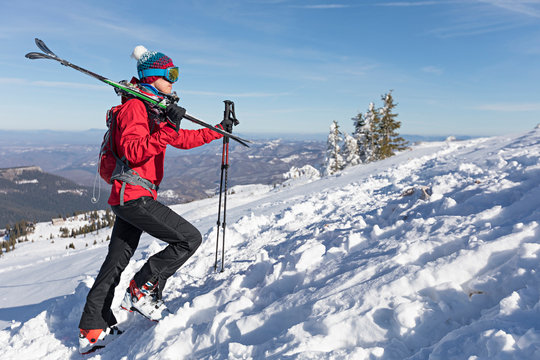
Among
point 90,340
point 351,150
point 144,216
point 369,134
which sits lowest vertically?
point 90,340

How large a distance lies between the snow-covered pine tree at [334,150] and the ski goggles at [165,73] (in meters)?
40.7

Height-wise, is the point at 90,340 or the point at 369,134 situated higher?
the point at 369,134

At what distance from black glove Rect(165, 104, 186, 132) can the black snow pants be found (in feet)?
2.89

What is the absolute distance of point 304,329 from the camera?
260 centimetres

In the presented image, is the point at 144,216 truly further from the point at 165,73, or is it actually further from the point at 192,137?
the point at 165,73

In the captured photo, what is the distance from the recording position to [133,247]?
12.6ft

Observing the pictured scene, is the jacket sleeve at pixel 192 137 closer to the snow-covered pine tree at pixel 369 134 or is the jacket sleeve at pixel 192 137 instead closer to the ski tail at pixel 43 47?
the ski tail at pixel 43 47

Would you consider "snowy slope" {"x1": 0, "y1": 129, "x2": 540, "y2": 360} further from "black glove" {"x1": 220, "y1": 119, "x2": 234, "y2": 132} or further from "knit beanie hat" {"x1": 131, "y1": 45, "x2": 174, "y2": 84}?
"knit beanie hat" {"x1": 131, "y1": 45, "x2": 174, "y2": 84}

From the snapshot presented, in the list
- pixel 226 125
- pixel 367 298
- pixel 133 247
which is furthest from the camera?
pixel 226 125

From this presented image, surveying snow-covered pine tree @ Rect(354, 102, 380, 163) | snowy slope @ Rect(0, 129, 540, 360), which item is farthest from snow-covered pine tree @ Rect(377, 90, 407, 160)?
snowy slope @ Rect(0, 129, 540, 360)

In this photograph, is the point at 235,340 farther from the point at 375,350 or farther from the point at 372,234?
the point at 372,234

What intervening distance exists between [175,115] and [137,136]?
1.48 ft

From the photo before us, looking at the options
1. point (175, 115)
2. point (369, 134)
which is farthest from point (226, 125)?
point (369, 134)

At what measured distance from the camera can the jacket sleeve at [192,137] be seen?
10.7ft
